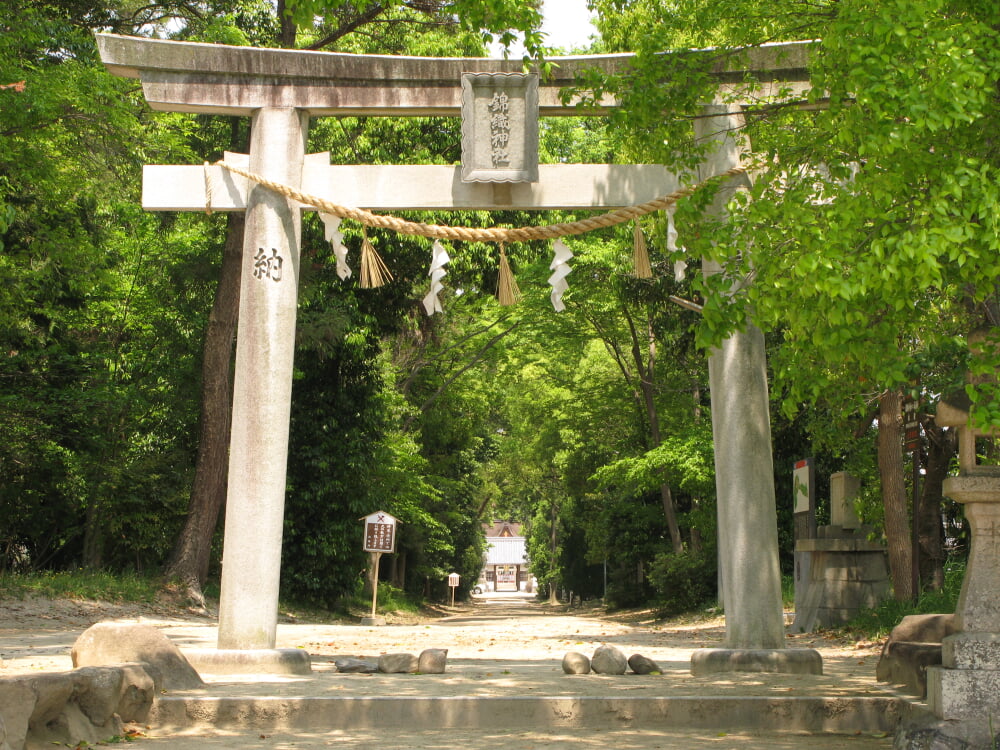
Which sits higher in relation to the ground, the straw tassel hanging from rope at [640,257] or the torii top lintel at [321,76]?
the torii top lintel at [321,76]

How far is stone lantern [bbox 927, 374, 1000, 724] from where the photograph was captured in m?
5.26

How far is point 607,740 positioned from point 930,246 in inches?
133

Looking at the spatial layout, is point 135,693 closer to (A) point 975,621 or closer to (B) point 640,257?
(A) point 975,621

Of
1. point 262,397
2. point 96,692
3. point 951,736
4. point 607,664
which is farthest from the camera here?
point 607,664

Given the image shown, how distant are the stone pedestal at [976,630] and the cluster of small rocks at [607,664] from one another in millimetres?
3449

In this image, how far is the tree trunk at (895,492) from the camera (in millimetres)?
13336

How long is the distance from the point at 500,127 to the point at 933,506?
36.6ft

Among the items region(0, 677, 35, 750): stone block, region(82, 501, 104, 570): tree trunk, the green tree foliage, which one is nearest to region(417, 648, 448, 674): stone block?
region(0, 677, 35, 750): stone block

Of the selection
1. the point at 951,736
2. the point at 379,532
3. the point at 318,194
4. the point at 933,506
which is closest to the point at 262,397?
the point at 318,194

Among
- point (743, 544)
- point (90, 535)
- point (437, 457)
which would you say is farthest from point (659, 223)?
point (437, 457)

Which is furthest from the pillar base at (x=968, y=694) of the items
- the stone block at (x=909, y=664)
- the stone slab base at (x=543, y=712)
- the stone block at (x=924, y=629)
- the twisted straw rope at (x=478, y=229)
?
the twisted straw rope at (x=478, y=229)

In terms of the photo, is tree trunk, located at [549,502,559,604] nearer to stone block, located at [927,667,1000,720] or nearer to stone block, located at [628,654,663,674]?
stone block, located at [628,654,663,674]

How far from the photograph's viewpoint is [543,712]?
6.57 m

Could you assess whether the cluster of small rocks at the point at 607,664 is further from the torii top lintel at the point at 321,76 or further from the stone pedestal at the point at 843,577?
the stone pedestal at the point at 843,577
